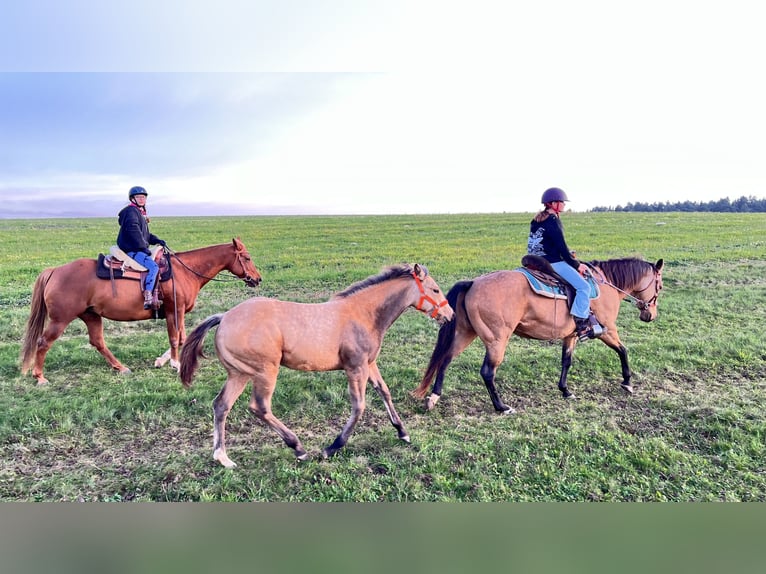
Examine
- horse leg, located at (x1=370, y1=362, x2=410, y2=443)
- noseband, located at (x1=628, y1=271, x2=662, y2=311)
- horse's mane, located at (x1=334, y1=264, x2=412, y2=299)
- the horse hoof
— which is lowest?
the horse hoof

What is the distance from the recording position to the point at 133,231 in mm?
4727

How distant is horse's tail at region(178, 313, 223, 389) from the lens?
3.24 metres

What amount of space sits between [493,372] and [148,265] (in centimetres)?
464

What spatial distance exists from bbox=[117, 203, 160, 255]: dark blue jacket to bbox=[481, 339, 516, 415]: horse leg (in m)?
4.50

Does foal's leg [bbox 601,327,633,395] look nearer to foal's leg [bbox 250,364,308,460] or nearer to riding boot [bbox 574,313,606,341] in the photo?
riding boot [bbox 574,313,606,341]

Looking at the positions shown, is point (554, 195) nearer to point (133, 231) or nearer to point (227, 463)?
point (227, 463)

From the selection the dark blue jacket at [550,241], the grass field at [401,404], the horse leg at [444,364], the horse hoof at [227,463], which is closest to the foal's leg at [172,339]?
the grass field at [401,404]

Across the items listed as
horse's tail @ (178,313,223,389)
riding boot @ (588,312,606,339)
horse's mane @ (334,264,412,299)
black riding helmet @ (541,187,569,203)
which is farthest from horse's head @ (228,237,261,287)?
riding boot @ (588,312,606,339)

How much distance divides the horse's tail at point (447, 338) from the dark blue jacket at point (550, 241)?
3.08 ft

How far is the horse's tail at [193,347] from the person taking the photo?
324 cm

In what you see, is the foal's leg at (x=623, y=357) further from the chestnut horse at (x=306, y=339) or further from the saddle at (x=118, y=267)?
the saddle at (x=118, y=267)

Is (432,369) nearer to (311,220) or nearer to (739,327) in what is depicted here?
(311,220)

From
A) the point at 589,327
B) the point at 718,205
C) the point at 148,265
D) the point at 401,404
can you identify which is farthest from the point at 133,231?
the point at 718,205

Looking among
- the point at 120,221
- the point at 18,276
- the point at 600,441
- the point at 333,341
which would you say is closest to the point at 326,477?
the point at 333,341
